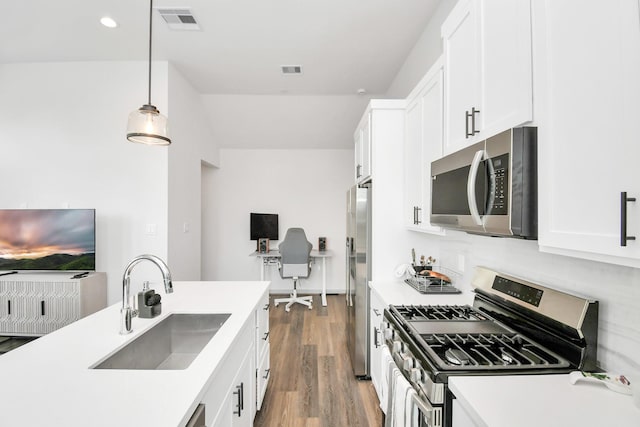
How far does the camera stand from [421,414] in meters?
1.06

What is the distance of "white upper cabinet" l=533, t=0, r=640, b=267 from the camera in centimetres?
64

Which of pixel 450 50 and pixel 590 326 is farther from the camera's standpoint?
pixel 450 50

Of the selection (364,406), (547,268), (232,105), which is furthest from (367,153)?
(232,105)

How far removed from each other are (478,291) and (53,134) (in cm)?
438

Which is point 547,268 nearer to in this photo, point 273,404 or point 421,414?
point 421,414

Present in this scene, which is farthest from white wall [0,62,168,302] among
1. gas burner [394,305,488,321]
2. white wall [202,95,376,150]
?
gas burner [394,305,488,321]

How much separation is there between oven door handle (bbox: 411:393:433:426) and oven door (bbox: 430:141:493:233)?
674 millimetres

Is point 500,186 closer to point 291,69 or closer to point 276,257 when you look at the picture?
point 291,69

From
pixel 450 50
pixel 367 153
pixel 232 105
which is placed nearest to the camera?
pixel 450 50

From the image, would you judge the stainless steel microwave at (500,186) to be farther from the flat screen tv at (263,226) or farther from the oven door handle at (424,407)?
the flat screen tv at (263,226)

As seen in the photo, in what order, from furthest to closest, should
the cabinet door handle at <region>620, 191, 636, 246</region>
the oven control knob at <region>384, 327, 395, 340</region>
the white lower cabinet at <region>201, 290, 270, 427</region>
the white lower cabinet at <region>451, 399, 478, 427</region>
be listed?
the oven control knob at <region>384, 327, 395, 340</region>
the white lower cabinet at <region>201, 290, 270, 427</region>
the white lower cabinet at <region>451, 399, 478, 427</region>
the cabinet door handle at <region>620, 191, 636, 246</region>

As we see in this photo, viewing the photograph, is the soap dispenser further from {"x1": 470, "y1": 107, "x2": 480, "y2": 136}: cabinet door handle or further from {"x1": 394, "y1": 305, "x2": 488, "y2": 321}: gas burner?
{"x1": 470, "y1": 107, "x2": 480, "y2": 136}: cabinet door handle

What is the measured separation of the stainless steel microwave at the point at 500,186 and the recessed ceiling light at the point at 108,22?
3070mm

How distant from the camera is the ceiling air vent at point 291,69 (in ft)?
10.6
